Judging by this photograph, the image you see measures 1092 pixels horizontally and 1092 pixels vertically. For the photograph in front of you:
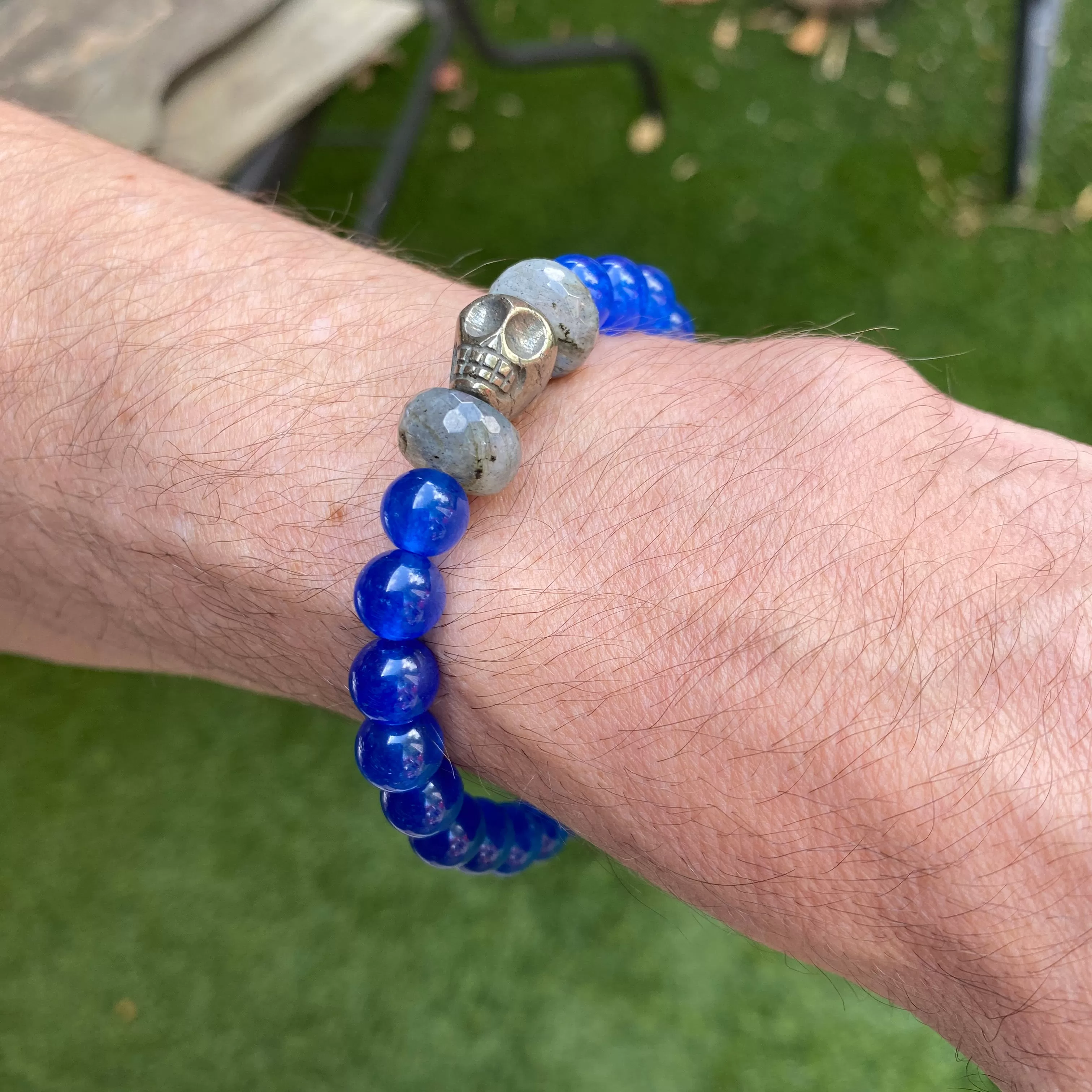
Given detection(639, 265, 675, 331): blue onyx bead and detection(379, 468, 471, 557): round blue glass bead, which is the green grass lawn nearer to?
detection(639, 265, 675, 331): blue onyx bead

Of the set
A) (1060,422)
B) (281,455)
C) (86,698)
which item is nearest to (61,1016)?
(86,698)

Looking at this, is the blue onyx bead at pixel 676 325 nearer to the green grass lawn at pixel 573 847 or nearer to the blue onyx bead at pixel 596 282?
the blue onyx bead at pixel 596 282

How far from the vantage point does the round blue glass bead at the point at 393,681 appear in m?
0.85

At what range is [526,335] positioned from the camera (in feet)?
2.87

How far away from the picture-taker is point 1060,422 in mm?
2320

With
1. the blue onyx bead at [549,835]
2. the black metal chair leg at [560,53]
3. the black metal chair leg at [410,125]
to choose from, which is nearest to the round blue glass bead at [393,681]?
the blue onyx bead at [549,835]

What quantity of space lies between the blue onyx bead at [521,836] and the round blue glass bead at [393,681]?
296 mm

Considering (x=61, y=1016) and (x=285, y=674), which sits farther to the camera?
(x=61, y=1016)

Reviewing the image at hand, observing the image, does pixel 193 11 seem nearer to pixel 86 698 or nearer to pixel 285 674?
pixel 285 674

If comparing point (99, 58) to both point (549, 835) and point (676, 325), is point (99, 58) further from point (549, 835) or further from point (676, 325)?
point (549, 835)

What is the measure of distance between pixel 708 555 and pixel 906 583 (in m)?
0.18

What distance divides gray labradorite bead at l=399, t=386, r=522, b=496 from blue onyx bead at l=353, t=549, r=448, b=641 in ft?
0.29

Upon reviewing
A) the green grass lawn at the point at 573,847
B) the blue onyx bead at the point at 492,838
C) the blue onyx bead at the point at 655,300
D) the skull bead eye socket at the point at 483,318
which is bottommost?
the green grass lawn at the point at 573,847

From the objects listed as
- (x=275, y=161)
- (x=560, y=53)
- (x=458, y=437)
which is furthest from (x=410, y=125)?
(x=458, y=437)
